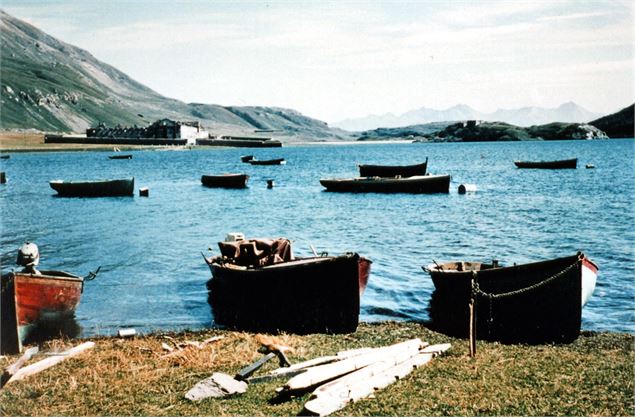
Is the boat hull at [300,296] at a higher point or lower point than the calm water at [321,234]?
higher

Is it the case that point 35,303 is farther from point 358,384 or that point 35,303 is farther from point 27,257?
point 358,384

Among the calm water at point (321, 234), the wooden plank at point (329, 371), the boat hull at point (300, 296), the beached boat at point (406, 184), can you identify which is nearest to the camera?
the wooden plank at point (329, 371)

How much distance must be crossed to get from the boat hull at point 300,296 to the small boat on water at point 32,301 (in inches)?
214

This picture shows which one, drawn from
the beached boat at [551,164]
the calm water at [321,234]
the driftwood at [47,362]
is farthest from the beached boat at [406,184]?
the driftwood at [47,362]

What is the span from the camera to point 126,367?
13914 mm

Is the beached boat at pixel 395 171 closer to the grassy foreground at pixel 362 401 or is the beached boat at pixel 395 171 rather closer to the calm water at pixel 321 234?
the calm water at pixel 321 234

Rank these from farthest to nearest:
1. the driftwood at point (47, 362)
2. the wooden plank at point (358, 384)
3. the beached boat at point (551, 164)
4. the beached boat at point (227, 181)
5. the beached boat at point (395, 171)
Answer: the beached boat at point (551, 164) < the beached boat at point (227, 181) < the beached boat at point (395, 171) < the driftwood at point (47, 362) < the wooden plank at point (358, 384)

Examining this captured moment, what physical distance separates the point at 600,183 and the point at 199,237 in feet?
197

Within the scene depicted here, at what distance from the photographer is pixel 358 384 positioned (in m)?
11.1

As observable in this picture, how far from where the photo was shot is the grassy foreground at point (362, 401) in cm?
1087

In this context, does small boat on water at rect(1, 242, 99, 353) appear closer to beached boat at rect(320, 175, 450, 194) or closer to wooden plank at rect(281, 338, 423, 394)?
wooden plank at rect(281, 338, 423, 394)

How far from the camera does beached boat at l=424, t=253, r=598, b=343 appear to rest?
17.0 meters

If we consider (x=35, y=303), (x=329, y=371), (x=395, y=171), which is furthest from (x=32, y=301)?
(x=395, y=171)

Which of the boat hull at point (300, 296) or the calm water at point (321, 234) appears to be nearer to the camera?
the boat hull at point (300, 296)
